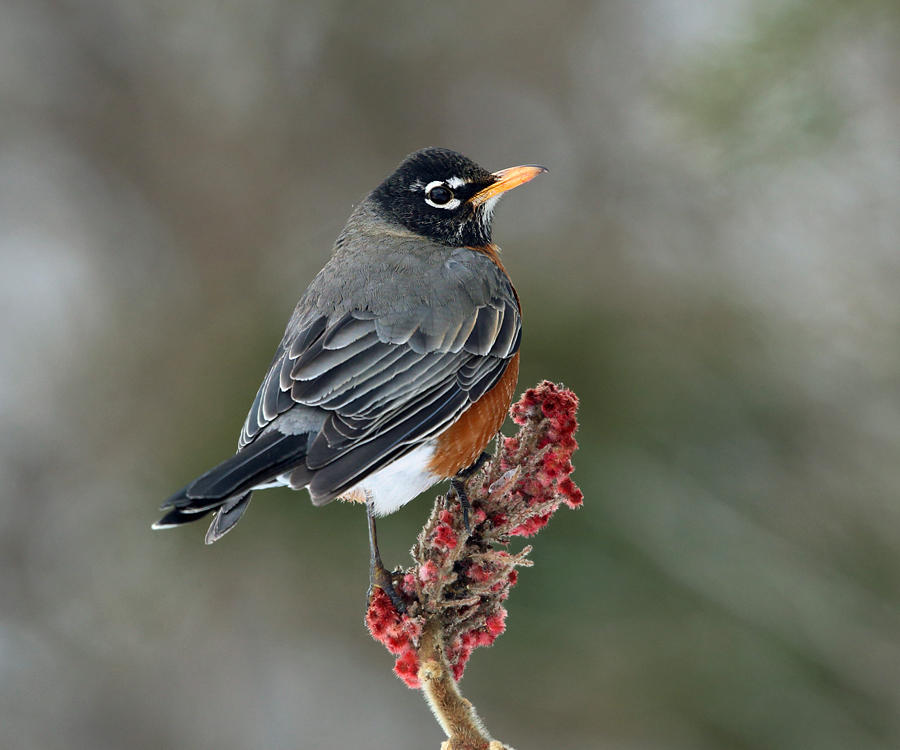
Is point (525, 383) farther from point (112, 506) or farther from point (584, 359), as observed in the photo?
point (112, 506)

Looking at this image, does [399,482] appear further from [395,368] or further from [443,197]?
[443,197]

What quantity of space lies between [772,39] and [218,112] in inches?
186

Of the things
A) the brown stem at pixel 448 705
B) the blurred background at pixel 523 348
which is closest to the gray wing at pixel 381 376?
the brown stem at pixel 448 705

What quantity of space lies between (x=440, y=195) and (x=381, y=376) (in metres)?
0.93

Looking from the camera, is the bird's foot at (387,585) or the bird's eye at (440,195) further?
the bird's eye at (440,195)

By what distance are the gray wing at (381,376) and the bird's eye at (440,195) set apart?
45cm

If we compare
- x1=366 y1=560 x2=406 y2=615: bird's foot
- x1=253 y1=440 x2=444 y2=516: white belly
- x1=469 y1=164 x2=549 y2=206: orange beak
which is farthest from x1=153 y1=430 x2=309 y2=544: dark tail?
x1=469 y1=164 x2=549 y2=206: orange beak

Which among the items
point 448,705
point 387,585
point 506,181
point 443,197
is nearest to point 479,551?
point 387,585

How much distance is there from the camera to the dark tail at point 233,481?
91.7 inches

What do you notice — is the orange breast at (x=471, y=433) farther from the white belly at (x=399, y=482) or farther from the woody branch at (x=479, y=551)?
the woody branch at (x=479, y=551)

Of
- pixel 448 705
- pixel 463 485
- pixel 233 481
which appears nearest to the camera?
pixel 448 705

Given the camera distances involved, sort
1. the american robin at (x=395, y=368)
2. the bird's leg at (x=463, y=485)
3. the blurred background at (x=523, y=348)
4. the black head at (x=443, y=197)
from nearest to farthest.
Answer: the bird's leg at (x=463, y=485) → the american robin at (x=395, y=368) → the black head at (x=443, y=197) → the blurred background at (x=523, y=348)

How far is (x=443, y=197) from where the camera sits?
370cm

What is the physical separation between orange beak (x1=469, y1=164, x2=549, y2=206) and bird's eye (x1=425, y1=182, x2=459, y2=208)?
0.07 m
